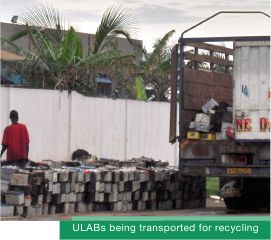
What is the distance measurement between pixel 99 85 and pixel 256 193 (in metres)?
8.42

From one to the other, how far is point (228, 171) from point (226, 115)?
0.98 meters

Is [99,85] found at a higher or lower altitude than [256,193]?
higher

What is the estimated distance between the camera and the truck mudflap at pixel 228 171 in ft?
49.1

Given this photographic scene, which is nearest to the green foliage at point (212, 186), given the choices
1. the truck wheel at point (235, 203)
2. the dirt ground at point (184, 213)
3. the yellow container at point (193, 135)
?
the dirt ground at point (184, 213)

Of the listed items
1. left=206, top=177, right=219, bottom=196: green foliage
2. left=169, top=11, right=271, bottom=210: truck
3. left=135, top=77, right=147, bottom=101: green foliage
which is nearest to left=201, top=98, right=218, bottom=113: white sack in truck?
left=169, top=11, right=271, bottom=210: truck

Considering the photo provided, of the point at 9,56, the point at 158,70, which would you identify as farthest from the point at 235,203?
the point at 158,70

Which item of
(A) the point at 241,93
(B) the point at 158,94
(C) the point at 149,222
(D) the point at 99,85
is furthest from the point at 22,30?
(C) the point at 149,222

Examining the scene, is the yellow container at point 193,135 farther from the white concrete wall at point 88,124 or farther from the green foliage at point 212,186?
the green foliage at point 212,186

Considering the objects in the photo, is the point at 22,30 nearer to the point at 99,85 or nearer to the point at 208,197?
the point at 99,85

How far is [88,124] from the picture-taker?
20094mm

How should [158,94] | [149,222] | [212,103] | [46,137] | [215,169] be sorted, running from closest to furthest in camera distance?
[149,222], [215,169], [212,103], [46,137], [158,94]

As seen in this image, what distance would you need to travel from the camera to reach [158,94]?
27438 mm

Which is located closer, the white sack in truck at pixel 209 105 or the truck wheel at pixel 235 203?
the white sack in truck at pixel 209 105

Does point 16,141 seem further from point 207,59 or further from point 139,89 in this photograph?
point 139,89
